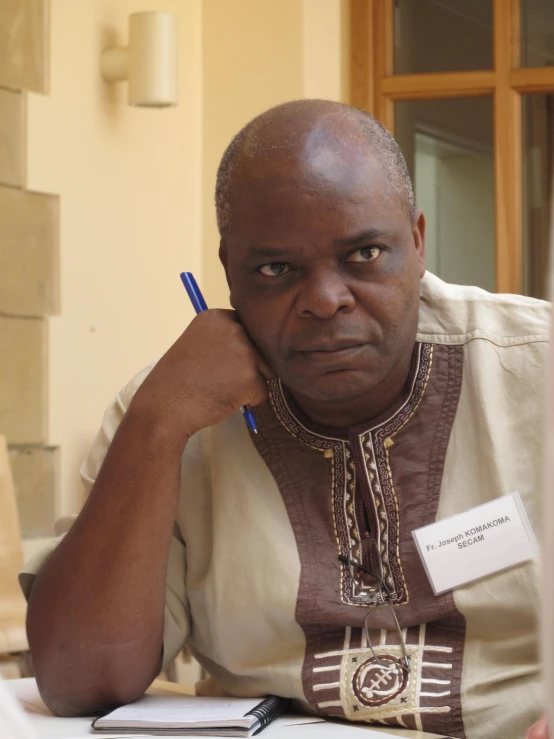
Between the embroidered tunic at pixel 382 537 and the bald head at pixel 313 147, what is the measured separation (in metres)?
0.26

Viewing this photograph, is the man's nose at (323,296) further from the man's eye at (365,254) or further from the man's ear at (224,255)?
the man's ear at (224,255)

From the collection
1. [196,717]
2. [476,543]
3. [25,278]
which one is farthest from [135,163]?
[196,717]

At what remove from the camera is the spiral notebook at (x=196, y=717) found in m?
1.39

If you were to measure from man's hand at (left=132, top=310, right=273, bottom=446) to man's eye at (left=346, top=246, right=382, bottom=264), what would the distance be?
0.86ft

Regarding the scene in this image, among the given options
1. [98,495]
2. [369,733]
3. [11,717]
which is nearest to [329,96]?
[98,495]

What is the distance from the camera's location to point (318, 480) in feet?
5.76

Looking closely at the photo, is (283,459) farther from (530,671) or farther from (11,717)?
(11,717)

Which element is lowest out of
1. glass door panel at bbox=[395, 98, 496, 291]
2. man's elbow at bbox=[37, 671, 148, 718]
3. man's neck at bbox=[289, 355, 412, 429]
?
man's elbow at bbox=[37, 671, 148, 718]

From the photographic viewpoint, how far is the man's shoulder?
180 centimetres

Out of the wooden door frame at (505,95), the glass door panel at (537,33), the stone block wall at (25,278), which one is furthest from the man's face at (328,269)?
the glass door panel at (537,33)

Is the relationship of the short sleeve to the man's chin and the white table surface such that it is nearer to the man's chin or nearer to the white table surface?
the white table surface

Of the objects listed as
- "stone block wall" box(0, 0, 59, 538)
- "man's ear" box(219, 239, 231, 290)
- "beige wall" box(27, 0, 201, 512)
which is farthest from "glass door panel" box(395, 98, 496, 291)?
"man's ear" box(219, 239, 231, 290)

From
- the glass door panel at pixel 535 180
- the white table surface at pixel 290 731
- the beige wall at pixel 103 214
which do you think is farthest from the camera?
the glass door panel at pixel 535 180

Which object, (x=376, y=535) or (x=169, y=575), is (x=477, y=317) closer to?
(x=376, y=535)
